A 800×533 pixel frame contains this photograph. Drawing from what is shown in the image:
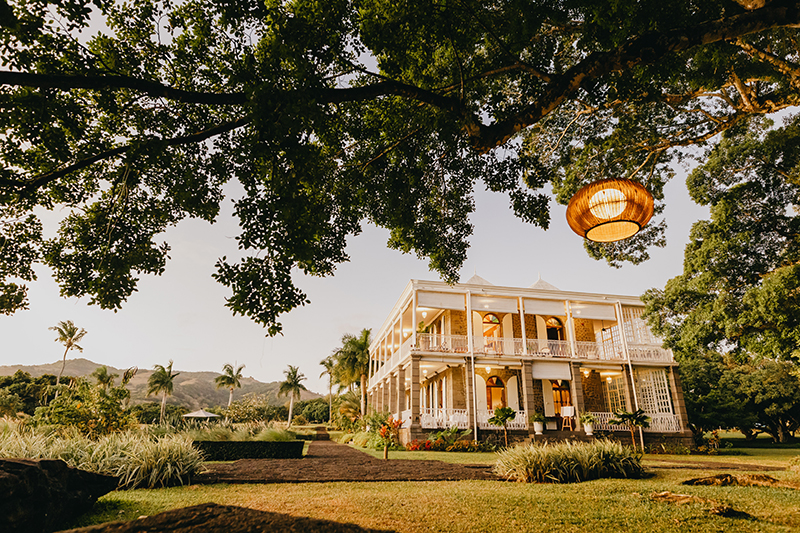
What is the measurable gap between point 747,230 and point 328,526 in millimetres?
11257

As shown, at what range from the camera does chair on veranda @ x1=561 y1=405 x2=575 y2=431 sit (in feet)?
51.0

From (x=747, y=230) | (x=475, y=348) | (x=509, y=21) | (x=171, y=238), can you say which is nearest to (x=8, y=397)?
(x=475, y=348)

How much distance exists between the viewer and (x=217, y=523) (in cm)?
237

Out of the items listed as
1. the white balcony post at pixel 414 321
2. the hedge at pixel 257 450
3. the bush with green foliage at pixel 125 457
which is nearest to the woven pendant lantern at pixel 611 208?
the bush with green foliage at pixel 125 457

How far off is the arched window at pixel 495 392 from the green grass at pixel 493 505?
12.1 m

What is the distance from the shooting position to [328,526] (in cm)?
262

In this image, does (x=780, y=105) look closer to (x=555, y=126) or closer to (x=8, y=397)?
(x=555, y=126)

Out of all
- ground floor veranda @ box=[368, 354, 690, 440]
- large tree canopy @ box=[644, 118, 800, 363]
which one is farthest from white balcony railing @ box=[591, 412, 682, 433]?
large tree canopy @ box=[644, 118, 800, 363]

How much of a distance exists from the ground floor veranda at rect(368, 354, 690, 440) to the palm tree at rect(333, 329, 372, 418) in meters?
14.2

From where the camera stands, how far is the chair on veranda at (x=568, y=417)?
51.0ft

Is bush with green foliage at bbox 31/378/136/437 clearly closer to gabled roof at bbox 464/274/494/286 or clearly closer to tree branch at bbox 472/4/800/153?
tree branch at bbox 472/4/800/153

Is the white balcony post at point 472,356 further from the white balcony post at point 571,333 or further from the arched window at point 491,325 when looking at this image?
the white balcony post at point 571,333

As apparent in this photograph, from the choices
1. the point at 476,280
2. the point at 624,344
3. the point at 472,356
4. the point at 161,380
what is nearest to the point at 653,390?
the point at 624,344

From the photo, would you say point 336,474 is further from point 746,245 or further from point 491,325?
point 491,325
